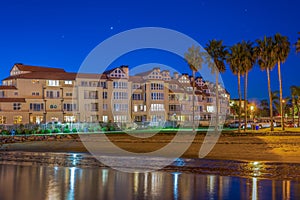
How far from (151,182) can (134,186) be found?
49.5 inches

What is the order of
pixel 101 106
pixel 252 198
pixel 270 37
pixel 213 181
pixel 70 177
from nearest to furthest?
pixel 252 198 < pixel 213 181 < pixel 70 177 < pixel 270 37 < pixel 101 106

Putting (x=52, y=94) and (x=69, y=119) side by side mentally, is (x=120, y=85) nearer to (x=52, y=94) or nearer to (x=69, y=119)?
(x=69, y=119)

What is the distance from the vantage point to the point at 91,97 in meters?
79.8

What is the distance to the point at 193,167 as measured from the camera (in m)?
24.2

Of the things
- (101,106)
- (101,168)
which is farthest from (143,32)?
(101,106)

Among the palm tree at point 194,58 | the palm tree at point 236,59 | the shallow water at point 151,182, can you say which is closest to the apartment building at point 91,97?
the palm tree at point 194,58

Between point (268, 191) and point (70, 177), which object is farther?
point (70, 177)

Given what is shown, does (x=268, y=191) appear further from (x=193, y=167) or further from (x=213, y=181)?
(x=193, y=167)

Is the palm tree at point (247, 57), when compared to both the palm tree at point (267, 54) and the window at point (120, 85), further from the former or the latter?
the window at point (120, 85)

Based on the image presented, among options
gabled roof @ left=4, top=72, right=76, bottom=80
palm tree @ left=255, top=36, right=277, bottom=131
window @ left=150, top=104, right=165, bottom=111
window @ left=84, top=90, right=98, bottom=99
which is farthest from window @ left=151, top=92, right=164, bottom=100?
palm tree @ left=255, top=36, right=277, bottom=131

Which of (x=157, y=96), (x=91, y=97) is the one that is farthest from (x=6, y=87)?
(x=157, y=96)

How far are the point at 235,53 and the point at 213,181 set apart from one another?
44384 millimetres

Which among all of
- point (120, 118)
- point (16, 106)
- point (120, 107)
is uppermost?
point (120, 107)

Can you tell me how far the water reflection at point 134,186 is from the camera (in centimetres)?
1605
